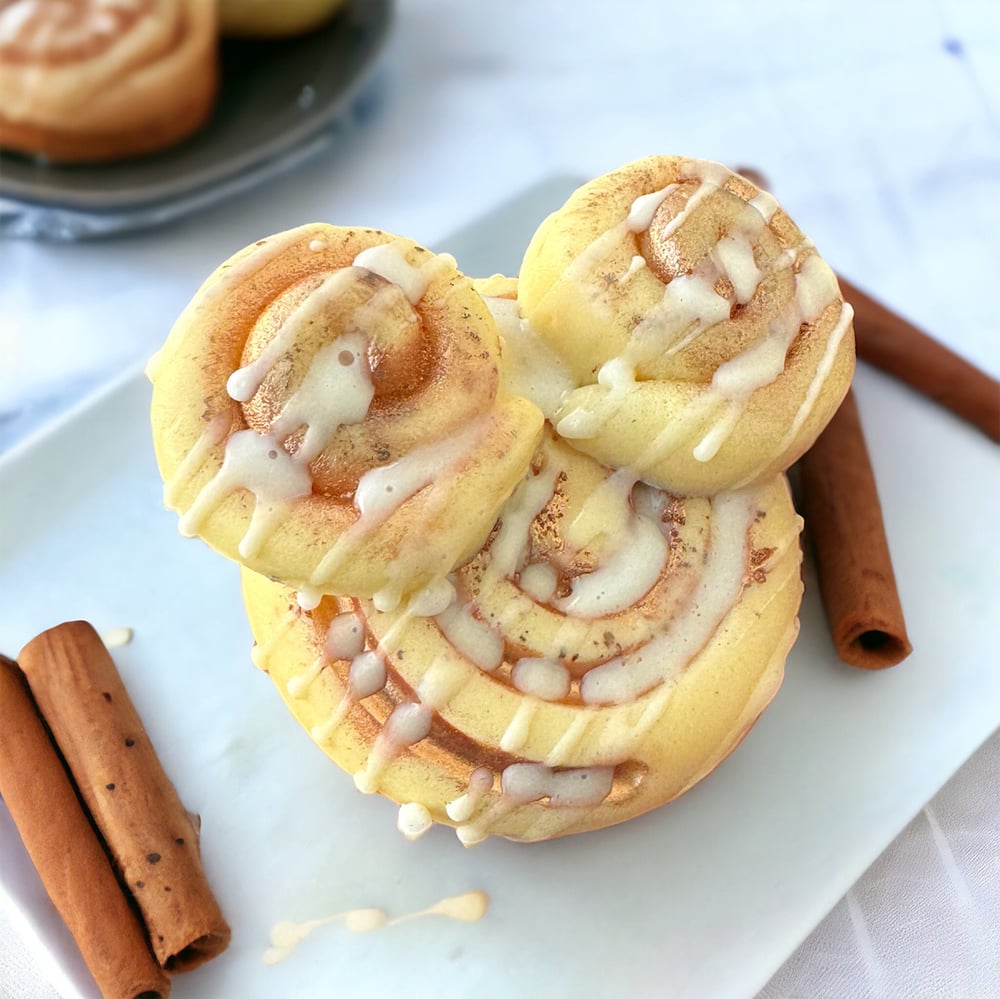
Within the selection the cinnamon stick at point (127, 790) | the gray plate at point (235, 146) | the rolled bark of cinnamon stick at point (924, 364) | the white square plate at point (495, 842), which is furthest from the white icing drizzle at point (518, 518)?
the gray plate at point (235, 146)

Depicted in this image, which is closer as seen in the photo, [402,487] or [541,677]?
[402,487]

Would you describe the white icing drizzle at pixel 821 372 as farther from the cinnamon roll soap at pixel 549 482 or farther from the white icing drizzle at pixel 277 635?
the white icing drizzle at pixel 277 635

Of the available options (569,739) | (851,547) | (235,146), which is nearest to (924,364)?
(851,547)

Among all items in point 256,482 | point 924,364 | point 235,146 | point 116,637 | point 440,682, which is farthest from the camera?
point 235,146

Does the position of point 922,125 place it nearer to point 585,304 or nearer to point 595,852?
point 585,304

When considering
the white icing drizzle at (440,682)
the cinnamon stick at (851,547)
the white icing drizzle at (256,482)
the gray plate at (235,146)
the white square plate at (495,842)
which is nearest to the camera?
the white icing drizzle at (256,482)

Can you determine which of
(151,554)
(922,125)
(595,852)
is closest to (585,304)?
(595,852)

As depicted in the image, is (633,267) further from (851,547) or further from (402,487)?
A: (851,547)
